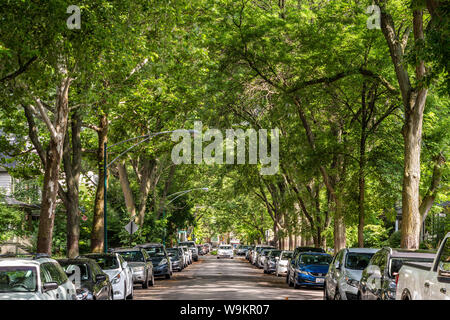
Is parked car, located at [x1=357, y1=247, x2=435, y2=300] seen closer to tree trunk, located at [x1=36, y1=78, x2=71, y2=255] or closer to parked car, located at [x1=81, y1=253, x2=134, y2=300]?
parked car, located at [x1=81, y1=253, x2=134, y2=300]

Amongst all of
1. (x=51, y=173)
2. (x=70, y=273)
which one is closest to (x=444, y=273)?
(x=70, y=273)

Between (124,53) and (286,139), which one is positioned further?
(286,139)

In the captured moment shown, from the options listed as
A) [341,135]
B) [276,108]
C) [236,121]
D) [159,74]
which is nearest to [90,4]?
[159,74]

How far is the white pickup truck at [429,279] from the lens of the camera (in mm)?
7809

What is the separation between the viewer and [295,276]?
83.4 feet

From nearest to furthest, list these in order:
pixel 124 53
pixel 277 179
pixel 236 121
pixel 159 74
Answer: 1. pixel 124 53
2. pixel 159 74
3. pixel 236 121
4. pixel 277 179

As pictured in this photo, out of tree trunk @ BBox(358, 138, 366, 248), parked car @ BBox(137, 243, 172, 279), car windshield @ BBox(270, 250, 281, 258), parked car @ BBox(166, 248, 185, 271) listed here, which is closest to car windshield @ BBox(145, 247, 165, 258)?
parked car @ BBox(137, 243, 172, 279)

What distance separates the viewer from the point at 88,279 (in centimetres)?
1472

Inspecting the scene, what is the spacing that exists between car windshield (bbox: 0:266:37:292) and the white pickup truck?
19.4ft

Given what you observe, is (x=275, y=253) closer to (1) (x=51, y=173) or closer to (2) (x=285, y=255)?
(2) (x=285, y=255)

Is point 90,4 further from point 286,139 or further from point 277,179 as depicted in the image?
point 277,179

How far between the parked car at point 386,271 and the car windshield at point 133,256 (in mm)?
13885

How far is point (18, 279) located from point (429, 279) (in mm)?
6590
